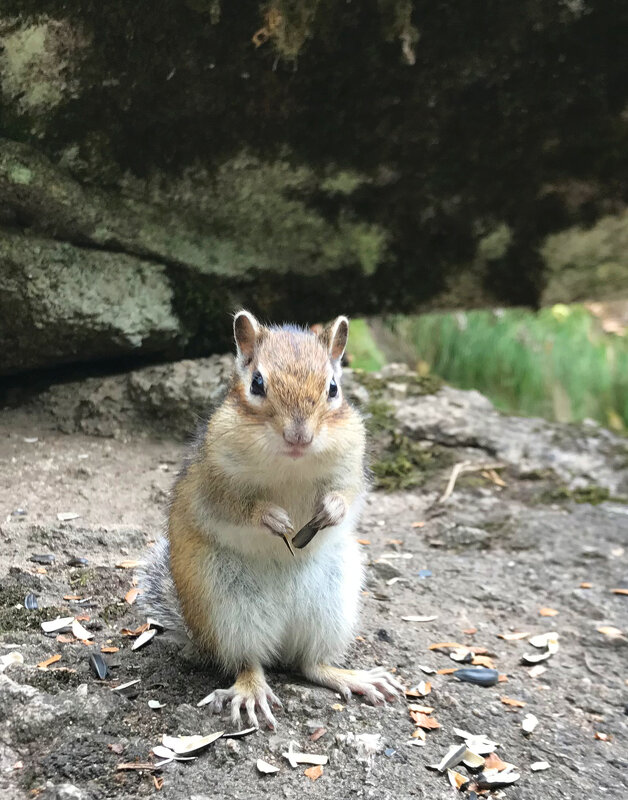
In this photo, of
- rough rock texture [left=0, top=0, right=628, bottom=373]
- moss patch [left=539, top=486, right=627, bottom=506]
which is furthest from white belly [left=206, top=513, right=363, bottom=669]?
moss patch [left=539, top=486, right=627, bottom=506]

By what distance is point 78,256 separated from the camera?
3.71 metres

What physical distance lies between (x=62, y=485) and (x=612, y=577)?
2.42 meters

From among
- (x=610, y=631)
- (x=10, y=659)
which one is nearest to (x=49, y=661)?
(x=10, y=659)

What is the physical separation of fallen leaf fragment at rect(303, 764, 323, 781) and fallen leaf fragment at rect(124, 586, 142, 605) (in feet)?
3.08

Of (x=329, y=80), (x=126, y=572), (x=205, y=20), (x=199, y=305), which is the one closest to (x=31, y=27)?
(x=205, y=20)

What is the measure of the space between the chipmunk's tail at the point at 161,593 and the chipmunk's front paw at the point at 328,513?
1.82ft

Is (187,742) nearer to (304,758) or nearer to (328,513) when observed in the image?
(304,758)

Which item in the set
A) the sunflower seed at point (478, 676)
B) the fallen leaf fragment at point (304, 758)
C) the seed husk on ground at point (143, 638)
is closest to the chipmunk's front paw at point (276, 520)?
the fallen leaf fragment at point (304, 758)

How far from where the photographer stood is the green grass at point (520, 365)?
6.44 meters

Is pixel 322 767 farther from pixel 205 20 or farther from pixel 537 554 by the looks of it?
pixel 205 20

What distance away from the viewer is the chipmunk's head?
203cm

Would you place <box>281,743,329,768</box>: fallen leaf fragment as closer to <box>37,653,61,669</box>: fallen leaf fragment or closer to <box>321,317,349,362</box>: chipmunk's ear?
<box>37,653,61,669</box>: fallen leaf fragment

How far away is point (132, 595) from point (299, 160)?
208 cm

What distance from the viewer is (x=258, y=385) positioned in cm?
213
